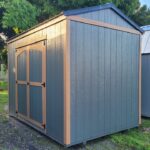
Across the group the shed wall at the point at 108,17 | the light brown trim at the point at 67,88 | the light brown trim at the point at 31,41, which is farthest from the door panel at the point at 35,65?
the shed wall at the point at 108,17

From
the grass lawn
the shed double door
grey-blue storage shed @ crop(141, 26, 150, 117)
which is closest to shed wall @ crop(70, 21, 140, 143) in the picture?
the grass lawn

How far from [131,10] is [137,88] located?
7926mm

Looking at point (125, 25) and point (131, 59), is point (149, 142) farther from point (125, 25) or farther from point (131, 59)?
point (125, 25)

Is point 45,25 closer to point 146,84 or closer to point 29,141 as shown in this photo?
point 29,141

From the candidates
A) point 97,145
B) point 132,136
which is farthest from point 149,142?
point 97,145

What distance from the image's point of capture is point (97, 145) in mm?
4230

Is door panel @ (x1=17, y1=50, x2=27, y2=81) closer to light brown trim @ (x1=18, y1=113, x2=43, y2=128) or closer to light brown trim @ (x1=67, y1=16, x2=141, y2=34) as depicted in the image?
light brown trim @ (x1=18, y1=113, x2=43, y2=128)

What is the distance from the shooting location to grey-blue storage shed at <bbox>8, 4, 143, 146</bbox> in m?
3.92

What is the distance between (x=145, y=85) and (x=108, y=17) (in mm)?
2792

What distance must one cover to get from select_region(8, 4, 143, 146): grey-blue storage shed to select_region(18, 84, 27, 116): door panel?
A: 0.07m

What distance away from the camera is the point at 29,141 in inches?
174

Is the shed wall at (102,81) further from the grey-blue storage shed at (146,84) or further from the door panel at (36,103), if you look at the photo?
the grey-blue storage shed at (146,84)

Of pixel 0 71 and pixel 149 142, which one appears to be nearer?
pixel 149 142

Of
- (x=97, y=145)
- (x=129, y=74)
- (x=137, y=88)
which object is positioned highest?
(x=129, y=74)
